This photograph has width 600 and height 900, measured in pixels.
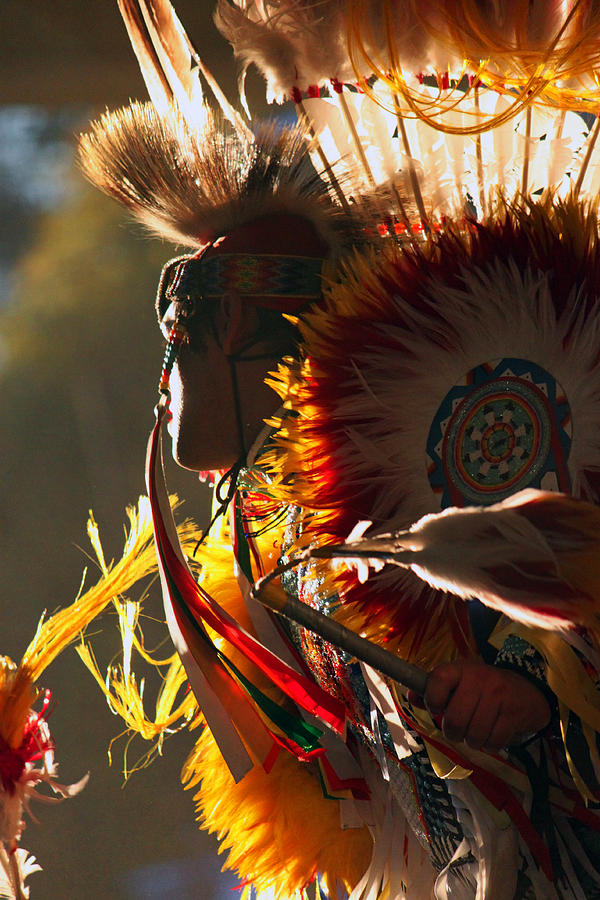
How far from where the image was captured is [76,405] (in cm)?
187

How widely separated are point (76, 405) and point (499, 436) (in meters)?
1.28

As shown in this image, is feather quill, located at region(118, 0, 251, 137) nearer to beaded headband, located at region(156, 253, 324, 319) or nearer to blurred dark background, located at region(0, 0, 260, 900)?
beaded headband, located at region(156, 253, 324, 319)

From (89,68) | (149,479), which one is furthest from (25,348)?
(149,479)

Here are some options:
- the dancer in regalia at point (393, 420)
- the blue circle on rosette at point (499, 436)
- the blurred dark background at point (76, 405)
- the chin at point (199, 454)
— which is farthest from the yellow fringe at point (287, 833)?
the blurred dark background at point (76, 405)

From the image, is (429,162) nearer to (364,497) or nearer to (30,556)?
(364,497)

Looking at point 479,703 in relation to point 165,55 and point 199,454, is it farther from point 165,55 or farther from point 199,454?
point 165,55

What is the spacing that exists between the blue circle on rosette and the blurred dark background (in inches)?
44.1

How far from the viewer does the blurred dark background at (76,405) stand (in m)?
1.78

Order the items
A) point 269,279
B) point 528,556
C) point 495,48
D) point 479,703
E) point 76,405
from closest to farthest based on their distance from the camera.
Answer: point 528,556, point 479,703, point 495,48, point 269,279, point 76,405

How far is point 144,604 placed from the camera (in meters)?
1.86

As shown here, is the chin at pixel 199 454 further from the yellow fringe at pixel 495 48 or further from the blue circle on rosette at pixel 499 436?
the yellow fringe at pixel 495 48

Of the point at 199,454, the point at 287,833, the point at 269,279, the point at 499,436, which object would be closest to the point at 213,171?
the point at 269,279

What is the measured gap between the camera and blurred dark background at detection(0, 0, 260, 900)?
1.78m

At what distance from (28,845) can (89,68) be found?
162 cm
